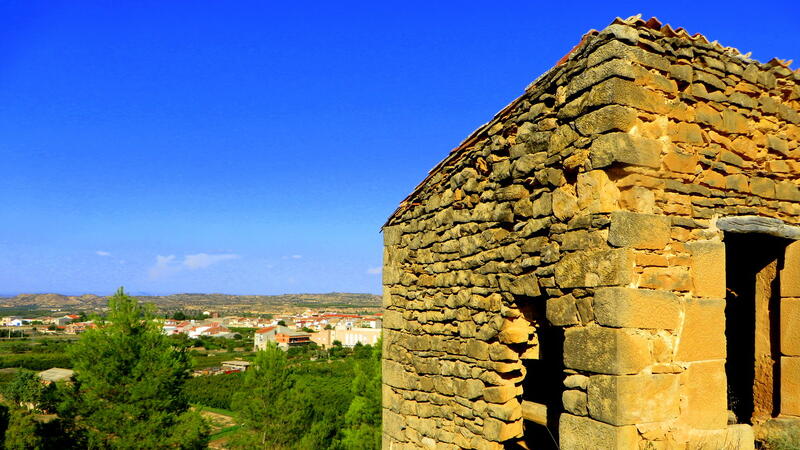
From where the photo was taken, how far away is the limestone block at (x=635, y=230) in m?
3.30

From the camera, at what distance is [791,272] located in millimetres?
4008

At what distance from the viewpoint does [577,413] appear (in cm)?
349

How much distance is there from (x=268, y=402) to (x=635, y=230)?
86.4 feet

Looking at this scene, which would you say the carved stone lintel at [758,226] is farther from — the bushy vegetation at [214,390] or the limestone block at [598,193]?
the bushy vegetation at [214,390]

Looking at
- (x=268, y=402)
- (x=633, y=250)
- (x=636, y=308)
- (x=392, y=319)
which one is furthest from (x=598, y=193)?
(x=268, y=402)

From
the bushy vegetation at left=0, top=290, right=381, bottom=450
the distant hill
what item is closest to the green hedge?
the bushy vegetation at left=0, top=290, right=381, bottom=450

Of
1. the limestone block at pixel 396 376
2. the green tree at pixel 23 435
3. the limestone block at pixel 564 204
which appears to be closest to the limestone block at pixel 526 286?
the limestone block at pixel 564 204

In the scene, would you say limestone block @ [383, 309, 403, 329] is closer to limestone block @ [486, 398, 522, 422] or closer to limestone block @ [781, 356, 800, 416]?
limestone block @ [486, 398, 522, 422]

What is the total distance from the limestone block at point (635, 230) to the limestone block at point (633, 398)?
81cm

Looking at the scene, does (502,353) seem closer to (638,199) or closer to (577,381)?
(577,381)

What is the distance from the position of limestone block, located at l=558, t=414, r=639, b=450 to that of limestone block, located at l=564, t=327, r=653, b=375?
332 mm

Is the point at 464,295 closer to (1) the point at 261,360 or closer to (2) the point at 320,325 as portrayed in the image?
(1) the point at 261,360

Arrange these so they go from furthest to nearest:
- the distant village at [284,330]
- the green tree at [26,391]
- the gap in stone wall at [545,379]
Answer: the distant village at [284,330]
the green tree at [26,391]
the gap in stone wall at [545,379]

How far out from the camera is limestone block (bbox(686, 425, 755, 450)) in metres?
3.38
